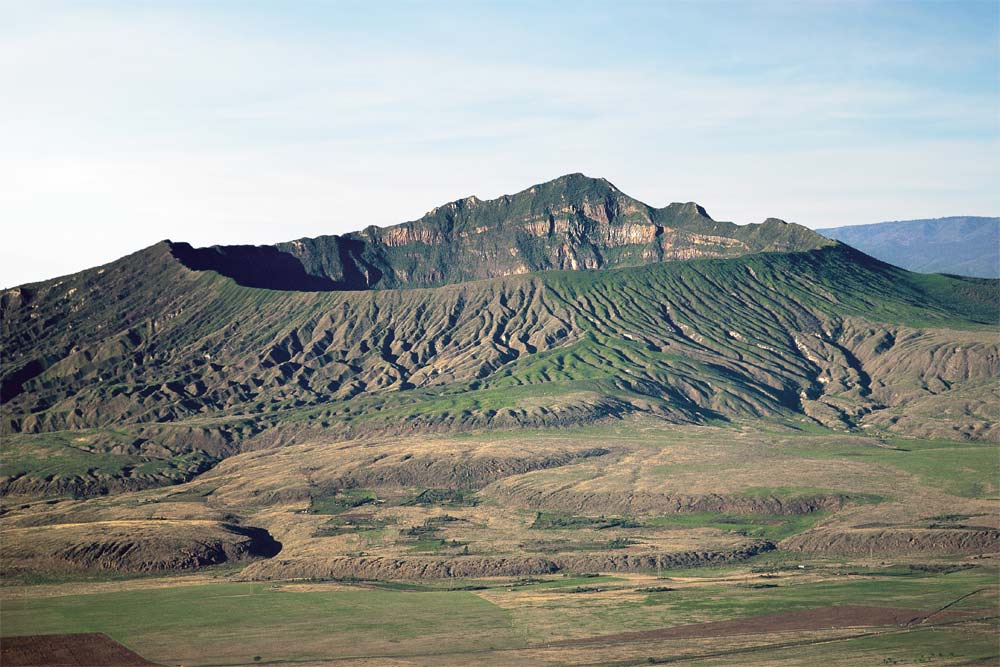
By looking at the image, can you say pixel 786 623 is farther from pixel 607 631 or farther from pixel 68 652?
pixel 68 652

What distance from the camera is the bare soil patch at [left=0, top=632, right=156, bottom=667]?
6624 inches

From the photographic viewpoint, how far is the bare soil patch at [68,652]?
552ft

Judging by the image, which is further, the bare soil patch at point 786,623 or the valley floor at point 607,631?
the bare soil patch at point 786,623

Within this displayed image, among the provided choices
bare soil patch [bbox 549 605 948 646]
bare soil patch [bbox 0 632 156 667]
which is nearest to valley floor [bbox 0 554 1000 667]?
bare soil patch [bbox 549 605 948 646]

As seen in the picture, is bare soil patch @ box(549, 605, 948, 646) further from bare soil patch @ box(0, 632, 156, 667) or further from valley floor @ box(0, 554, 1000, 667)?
bare soil patch @ box(0, 632, 156, 667)

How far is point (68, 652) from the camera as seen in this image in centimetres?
17512

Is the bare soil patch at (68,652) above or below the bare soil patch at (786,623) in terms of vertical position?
above

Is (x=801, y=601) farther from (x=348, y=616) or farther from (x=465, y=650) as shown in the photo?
(x=348, y=616)

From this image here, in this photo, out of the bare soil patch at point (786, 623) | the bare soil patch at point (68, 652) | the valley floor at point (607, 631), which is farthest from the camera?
the bare soil patch at point (786, 623)

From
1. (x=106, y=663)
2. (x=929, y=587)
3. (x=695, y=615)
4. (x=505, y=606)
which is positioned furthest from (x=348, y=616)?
(x=929, y=587)

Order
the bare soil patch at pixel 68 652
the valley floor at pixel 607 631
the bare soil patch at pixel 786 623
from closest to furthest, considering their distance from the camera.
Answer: the valley floor at pixel 607 631 → the bare soil patch at pixel 68 652 → the bare soil patch at pixel 786 623

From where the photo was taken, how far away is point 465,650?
171m

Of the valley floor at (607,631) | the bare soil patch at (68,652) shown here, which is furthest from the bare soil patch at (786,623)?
the bare soil patch at (68,652)

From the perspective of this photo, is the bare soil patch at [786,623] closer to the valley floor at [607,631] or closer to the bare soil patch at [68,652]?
the valley floor at [607,631]
